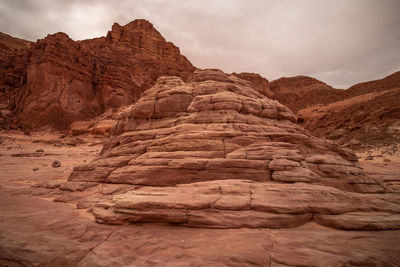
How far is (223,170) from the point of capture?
311 inches

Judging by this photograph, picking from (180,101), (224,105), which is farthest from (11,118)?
(224,105)

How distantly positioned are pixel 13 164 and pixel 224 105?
19415 millimetres

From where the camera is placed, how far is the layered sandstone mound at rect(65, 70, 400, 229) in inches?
224

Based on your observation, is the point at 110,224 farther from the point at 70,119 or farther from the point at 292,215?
the point at 70,119

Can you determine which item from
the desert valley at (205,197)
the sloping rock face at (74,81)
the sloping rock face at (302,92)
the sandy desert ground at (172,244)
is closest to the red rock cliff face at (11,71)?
the sloping rock face at (74,81)

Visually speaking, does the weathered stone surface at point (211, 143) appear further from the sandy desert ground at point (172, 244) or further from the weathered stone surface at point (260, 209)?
the sandy desert ground at point (172, 244)

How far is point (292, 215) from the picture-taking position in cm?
560

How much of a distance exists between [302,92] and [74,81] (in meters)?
80.9

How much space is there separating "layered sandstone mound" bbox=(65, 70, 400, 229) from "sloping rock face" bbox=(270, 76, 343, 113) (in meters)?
67.5

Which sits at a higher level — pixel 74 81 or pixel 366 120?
pixel 74 81

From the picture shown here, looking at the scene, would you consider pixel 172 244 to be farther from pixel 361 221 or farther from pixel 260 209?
pixel 361 221

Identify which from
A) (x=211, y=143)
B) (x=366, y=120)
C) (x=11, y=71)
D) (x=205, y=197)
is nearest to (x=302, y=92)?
(x=366, y=120)

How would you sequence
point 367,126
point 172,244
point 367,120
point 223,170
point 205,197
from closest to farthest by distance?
point 172,244, point 205,197, point 223,170, point 367,126, point 367,120

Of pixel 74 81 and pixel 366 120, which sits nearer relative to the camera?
pixel 366 120
